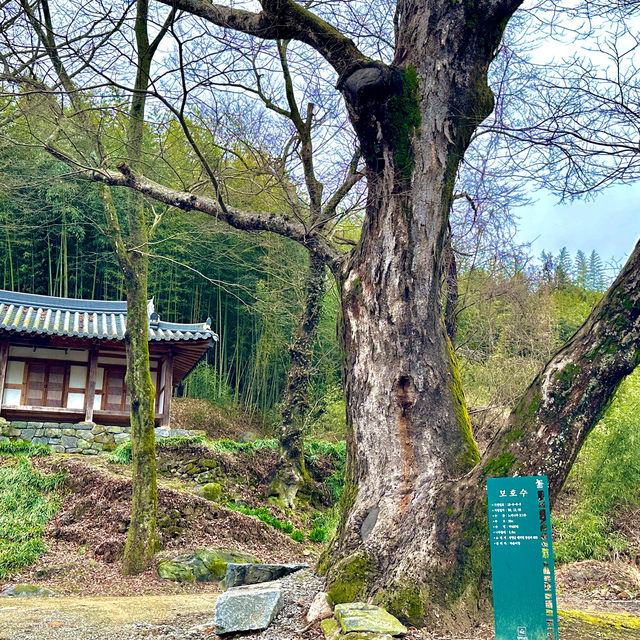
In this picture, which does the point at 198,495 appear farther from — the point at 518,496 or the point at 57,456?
the point at 518,496

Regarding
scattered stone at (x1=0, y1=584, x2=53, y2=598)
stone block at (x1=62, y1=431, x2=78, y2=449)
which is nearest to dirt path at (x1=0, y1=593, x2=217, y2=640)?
scattered stone at (x1=0, y1=584, x2=53, y2=598)

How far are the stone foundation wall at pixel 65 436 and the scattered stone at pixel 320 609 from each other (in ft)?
33.2

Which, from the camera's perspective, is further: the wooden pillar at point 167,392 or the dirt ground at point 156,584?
the wooden pillar at point 167,392

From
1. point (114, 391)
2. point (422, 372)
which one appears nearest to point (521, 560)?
point (422, 372)

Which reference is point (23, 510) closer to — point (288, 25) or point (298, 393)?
point (298, 393)

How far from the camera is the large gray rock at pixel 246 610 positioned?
3.88 meters

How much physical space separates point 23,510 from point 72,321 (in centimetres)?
530

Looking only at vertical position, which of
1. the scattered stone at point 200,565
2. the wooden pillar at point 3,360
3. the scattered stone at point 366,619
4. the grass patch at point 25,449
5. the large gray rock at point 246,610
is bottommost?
the scattered stone at point 200,565

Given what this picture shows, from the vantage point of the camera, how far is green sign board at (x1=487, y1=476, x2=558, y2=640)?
3.03m

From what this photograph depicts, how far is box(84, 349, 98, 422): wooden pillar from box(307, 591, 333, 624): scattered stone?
10.8 metres

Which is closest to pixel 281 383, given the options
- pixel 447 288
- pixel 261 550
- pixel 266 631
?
pixel 261 550

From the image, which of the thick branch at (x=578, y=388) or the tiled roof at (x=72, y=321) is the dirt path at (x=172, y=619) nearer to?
the thick branch at (x=578, y=388)

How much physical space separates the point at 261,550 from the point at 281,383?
26.3 ft

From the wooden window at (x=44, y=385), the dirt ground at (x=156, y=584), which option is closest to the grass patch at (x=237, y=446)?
the dirt ground at (x=156, y=584)
